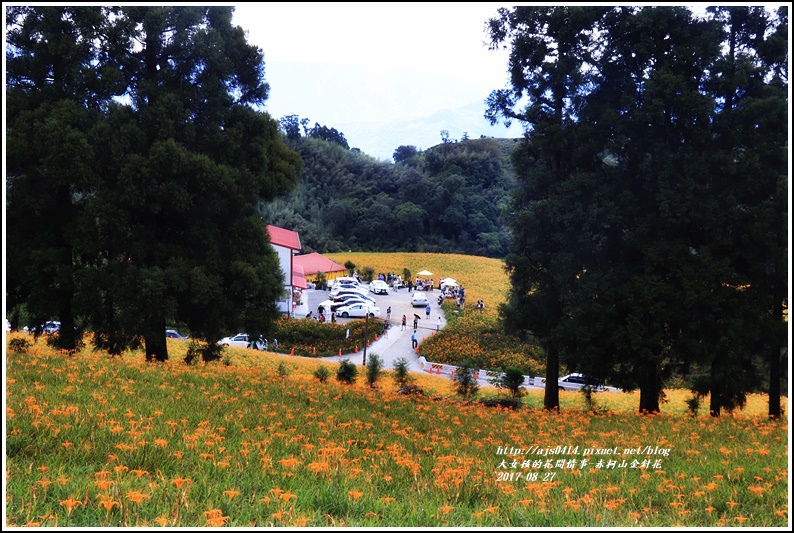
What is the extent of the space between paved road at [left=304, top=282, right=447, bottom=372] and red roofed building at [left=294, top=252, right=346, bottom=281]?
3226mm

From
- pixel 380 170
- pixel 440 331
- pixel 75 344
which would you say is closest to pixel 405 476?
pixel 75 344

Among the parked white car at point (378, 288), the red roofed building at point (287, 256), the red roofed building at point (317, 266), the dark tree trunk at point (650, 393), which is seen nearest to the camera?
the dark tree trunk at point (650, 393)

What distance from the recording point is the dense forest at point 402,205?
65.9 meters

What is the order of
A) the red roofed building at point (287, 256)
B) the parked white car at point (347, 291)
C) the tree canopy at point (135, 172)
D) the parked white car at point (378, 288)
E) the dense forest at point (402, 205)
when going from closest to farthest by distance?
the tree canopy at point (135, 172)
the red roofed building at point (287, 256)
the parked white car at point (347, 291)
the parked white car at point (378, 288)
the dense forest at point (402, 205)

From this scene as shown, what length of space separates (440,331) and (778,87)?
67.3 ft

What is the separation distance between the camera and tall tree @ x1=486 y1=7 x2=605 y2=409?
1202cm

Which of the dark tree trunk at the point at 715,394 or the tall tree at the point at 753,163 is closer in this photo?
the tall tree at the point at 753,163

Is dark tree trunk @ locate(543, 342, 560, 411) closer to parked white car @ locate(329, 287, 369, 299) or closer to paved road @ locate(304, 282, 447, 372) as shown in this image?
paved road @ locate(304, 282, 447, 372)

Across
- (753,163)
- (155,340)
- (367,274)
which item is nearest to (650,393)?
(753,163)

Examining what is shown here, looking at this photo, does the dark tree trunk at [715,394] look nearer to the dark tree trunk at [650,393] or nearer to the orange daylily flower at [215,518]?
the dark tree trunk at [650,393]

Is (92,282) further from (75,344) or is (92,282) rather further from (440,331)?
(440,331)

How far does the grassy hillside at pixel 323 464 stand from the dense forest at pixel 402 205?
171ft

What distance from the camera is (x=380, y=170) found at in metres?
83.9

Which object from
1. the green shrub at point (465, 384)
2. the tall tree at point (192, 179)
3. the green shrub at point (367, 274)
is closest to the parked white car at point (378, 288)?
the green shrub at point (367, 274)
